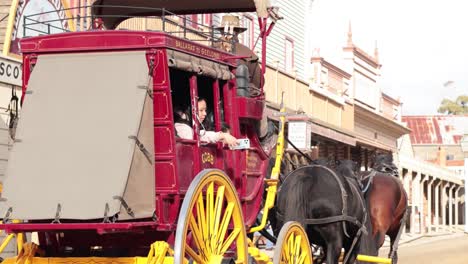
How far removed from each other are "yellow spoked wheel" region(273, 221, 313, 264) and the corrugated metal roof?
66.9 metres

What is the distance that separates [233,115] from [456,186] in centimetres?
5332

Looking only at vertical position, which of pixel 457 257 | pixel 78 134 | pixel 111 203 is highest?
pixel 78 134

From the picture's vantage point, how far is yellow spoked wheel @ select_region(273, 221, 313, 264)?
379 inches

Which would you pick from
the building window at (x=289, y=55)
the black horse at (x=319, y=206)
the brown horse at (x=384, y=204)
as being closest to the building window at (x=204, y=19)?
the building window at (x=289, y=55)

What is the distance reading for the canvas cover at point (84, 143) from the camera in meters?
7.68

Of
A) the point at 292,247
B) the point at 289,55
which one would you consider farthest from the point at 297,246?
the point at 289,55

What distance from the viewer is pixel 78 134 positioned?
25.9ft

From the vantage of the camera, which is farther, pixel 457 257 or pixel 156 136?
pixel 457 257

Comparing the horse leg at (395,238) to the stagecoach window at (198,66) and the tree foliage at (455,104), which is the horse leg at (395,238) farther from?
the tree foliage at (455,104)

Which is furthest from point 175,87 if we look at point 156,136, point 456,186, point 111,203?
point 456,186

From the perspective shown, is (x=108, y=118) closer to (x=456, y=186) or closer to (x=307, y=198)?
(x=307, y=198)

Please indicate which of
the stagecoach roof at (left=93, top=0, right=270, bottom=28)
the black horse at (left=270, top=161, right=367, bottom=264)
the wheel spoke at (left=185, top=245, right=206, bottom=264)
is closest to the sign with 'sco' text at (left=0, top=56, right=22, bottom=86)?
the stagecoach roof at (left=93, top=0, right=270, bottom=28)

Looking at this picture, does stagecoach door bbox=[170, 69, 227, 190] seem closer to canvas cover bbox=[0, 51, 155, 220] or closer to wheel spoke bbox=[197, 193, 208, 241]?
wheel spoke bbox=[197, 193, 208, 241]

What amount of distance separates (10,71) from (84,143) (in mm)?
6092
